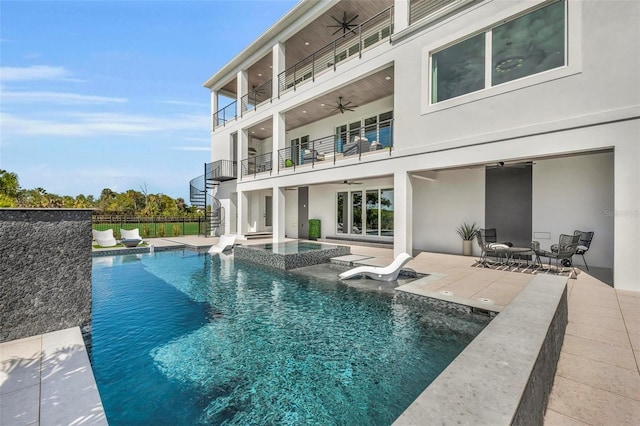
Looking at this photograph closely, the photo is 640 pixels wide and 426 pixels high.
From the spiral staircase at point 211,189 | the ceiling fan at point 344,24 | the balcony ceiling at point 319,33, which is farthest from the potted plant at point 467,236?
the spiral staircase at point 211,189

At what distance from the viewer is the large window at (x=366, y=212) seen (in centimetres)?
1418

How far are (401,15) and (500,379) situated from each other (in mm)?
11774

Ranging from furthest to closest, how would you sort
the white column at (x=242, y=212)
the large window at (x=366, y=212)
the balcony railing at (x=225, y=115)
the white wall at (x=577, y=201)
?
the balcony railing at (x=225, y=115) → the white column at (x=242, y=212) → the large window at (x=366, y=212) → the white wall at (x=577, y=201)

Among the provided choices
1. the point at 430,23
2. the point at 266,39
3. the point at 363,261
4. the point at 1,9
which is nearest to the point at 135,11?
the point at 1,9

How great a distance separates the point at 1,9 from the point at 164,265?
27.3 ft

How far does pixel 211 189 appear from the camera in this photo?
20812mm

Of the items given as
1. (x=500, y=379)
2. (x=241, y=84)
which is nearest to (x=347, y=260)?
(x=500, y=379)

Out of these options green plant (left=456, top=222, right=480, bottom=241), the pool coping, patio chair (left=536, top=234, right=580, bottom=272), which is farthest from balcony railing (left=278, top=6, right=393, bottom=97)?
the pool coping

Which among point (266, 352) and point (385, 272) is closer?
point (266, 352)

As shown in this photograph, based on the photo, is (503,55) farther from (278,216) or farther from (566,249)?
(278,216)

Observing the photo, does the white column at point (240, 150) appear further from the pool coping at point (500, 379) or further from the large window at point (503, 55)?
the pool coping at point (500, 379)

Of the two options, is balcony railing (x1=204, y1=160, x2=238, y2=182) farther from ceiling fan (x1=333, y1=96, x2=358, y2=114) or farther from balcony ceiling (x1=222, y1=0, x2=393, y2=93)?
ceiling fan (x1=333, y1=96, x2=358, y2=114)

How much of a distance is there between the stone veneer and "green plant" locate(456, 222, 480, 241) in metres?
4.43

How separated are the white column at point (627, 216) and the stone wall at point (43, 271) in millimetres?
10222
